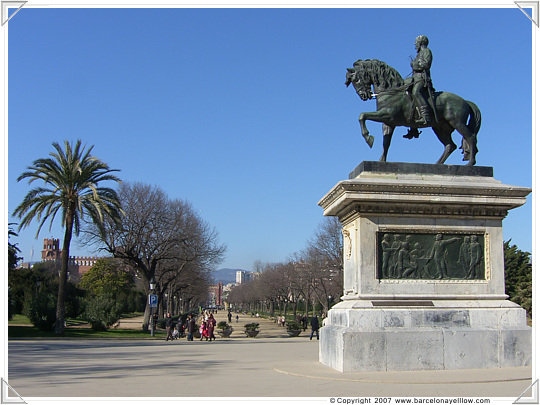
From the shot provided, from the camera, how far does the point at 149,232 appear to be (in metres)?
45.2

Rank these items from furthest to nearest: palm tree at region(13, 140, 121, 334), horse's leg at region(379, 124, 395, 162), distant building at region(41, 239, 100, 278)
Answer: distant building at region(41, 239, 100, 278) → palm tree at region(13, 140, 121, 334) → horse's leg at region(379, 124, 395, 162)

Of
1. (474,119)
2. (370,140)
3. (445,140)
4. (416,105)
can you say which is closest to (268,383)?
(370,140)

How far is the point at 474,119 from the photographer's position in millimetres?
14195

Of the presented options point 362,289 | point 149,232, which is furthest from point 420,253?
point 149,232

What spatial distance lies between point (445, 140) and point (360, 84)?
8.31ft

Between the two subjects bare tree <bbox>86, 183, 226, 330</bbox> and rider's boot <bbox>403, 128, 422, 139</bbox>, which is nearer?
rider's boot <bbox>403, 128, 422, 139</bbox>

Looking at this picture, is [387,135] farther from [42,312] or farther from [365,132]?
[42,312]

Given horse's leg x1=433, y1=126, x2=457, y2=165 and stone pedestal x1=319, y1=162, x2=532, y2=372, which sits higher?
horse's leg x1=433, y1=126, x2=457, y2=165

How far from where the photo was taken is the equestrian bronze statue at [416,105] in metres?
13.6

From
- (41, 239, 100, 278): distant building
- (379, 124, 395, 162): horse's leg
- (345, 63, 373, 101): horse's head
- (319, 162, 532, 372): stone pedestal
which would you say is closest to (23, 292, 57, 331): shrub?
(319, 162, 532, 372): stone pedestal

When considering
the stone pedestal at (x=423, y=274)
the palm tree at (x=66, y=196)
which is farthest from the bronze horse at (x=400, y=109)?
the palm tree at (x=66, y=196)

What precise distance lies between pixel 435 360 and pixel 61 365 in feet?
30.6

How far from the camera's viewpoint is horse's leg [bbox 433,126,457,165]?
1411 centimetres

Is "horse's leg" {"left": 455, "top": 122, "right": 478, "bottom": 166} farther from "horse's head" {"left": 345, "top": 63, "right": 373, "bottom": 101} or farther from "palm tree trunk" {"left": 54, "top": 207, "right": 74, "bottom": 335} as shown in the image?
"palm tree trunk" {"left": 54, "top": 207, "right": 74, "bottom": 335}
